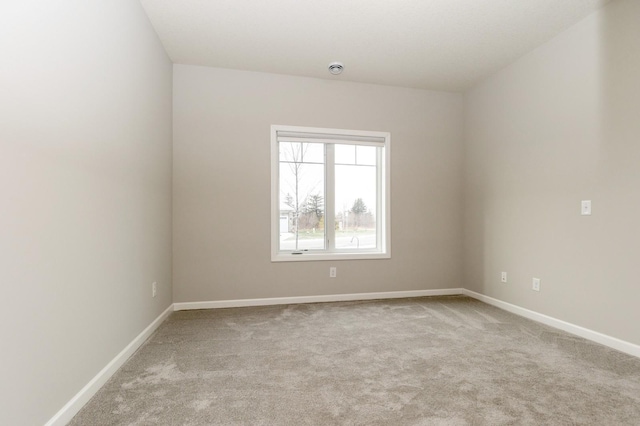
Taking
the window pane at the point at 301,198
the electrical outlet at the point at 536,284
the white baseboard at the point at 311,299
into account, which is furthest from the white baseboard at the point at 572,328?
the window pane at the point at 301,198

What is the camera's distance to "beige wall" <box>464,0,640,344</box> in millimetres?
2246

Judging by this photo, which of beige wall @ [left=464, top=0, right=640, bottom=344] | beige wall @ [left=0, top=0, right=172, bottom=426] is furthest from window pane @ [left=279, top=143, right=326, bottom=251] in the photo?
beige wall @ [left=464, top=0, right=640, bottom=344]

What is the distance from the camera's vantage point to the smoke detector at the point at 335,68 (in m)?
3.26

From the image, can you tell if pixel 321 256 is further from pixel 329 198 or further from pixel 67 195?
pixel 67 195

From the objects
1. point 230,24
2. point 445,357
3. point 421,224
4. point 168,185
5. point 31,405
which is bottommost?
point 445,357

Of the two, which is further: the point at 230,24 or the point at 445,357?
the point at 230,24

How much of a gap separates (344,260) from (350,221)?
498 millimetres

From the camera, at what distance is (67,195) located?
58.3 inches

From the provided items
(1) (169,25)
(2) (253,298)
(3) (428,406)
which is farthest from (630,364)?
(1) (169,25)

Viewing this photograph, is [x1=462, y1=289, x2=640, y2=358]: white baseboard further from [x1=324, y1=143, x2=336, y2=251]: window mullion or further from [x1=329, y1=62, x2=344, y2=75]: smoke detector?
[x1=329, y1=62, x2=344, y2=75]: smoke detector

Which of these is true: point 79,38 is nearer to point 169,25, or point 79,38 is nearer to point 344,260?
point 169,25

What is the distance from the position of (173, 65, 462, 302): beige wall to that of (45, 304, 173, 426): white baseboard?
1.03 m

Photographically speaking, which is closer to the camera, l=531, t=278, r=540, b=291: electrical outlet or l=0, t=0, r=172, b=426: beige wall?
l=0, t=0, r=172, b=426: beige wall

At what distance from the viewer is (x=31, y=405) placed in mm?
1243
